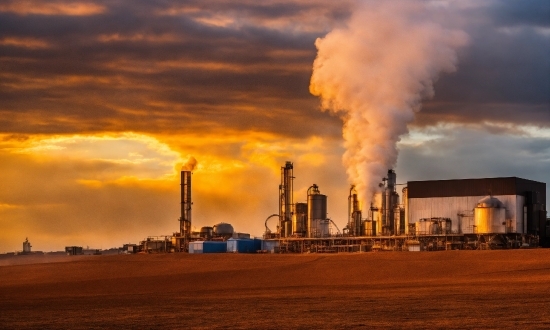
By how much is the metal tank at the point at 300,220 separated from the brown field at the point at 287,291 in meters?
12.1

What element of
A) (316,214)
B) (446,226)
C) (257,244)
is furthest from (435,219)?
(257,244)

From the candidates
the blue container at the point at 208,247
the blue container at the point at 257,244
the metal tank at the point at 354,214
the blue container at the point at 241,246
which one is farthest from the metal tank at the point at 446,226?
the blue container at the point at 208,247

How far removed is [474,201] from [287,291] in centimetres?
4423

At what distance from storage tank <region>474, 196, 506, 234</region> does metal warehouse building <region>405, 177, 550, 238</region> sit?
168mm

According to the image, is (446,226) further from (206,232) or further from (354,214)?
(206,232)

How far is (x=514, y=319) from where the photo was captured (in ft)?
117

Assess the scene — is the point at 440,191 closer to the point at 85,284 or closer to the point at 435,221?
the point at 435,221

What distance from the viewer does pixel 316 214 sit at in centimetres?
10862

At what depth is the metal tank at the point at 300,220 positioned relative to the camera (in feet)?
359

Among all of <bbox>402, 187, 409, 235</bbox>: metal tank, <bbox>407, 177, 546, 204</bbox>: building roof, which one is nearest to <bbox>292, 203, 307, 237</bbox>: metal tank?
<bbox>402, 187, 409, 235</bbox>: metal tank

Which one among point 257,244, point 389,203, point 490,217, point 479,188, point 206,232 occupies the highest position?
point 479,188

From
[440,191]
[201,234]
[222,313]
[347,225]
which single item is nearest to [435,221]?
[440,191]

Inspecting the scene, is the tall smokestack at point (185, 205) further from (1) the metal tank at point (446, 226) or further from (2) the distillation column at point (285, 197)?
(1) the metal tank at point (446, 226)

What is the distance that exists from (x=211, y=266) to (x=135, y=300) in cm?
3811
